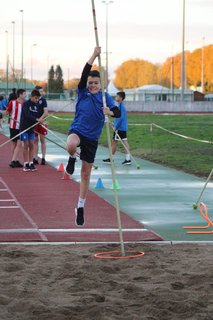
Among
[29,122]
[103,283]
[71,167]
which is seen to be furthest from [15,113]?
[103,283]

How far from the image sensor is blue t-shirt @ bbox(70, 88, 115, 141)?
369 inches

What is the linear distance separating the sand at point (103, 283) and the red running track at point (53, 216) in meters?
0.66

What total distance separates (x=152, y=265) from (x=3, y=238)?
2299 mm

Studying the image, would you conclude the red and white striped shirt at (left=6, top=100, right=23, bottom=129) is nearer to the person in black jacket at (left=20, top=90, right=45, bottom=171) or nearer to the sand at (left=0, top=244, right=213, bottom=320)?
the person in black jacket at (left=20, top=90, right=45, bottom=171)

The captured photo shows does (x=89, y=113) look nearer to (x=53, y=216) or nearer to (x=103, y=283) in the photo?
(x=53, y=216)

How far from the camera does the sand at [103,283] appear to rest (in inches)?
244

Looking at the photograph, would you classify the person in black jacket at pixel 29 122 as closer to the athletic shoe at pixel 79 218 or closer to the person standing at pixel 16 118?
the person standing at pixel 16 118

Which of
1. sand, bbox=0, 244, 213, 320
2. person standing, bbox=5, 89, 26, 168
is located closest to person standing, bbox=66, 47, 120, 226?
sand, bbox=0, 244, 213, 320

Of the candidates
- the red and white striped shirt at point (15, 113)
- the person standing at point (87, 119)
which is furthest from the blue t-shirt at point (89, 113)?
the red and white striped shirt at point (15, 113)

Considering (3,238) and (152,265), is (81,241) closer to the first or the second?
(3,238)

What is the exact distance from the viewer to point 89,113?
950cm

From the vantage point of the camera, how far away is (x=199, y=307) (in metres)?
6.33

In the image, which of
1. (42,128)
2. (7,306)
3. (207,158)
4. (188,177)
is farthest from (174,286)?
(207,158)

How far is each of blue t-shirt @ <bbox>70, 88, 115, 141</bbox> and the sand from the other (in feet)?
4.91
